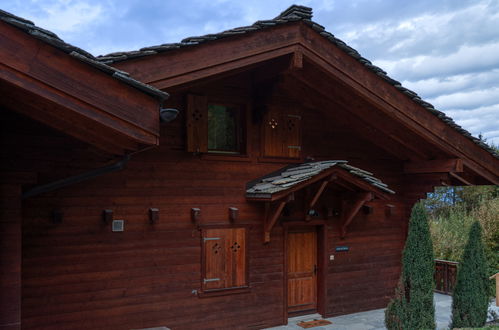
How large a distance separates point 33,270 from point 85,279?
0.78 meters

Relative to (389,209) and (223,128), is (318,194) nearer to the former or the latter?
(223,128)

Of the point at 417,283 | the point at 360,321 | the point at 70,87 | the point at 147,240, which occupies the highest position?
the point at 70,87

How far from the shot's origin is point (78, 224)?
671 centimetres

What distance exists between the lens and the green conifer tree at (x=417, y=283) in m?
6.85

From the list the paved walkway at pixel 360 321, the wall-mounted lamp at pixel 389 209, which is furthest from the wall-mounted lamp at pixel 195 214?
the wall-mounted lamp at pixel 389 209

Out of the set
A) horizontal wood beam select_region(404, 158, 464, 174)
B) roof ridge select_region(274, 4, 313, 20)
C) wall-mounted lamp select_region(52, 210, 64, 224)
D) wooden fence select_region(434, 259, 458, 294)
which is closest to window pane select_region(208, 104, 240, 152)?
roof ridge select_region(274, 4, 313, 20)

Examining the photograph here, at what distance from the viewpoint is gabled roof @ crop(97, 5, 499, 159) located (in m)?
5.79

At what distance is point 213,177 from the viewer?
7.89m

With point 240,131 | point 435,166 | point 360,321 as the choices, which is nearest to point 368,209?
point 435,166

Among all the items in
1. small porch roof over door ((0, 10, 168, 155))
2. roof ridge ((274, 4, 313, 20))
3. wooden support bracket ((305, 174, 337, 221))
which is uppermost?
roof ridge ((274, 4, 313, 20))

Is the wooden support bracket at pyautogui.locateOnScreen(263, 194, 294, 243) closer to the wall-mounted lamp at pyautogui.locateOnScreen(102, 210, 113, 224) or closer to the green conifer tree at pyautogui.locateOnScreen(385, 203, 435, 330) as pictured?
the green conifer tree at pyautogui.locateOnScreen(385, 203, 435, 330)

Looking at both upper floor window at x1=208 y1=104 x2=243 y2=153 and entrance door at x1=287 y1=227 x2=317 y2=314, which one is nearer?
upper floor window at x1=208 y1=104 x2=243 y2=153

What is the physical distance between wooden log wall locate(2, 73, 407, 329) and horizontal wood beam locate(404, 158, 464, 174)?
1.87 m

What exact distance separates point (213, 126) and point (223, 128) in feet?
0.80
